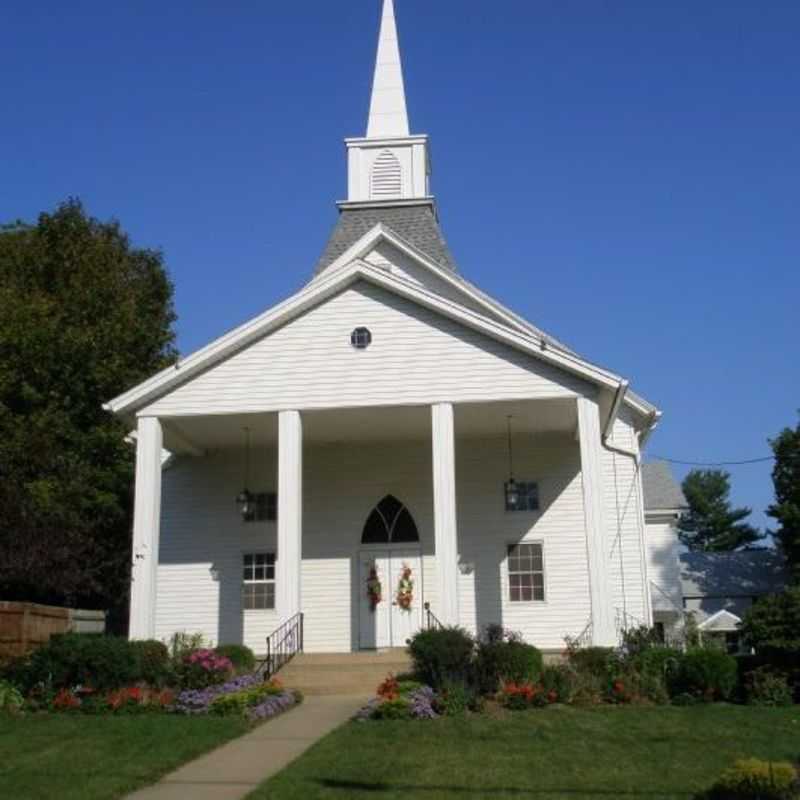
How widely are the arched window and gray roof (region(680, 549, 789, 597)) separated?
25350mm

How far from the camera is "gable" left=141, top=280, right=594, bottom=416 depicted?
20625 millimetres

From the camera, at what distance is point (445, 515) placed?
20.1m

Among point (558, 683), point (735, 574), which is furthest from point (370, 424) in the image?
point (735, 574)

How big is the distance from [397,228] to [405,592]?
11483mm

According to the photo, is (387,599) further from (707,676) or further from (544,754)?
(544,754)

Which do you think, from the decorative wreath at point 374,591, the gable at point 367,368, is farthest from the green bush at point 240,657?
the gable at point 367,368

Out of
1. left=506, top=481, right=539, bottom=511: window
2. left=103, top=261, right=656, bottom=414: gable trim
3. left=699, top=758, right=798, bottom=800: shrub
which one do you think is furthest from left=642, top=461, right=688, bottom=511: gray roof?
left=699, top=758, right=798, bottom=800: shrub

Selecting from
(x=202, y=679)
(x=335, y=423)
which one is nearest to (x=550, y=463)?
(x=335, y=423)

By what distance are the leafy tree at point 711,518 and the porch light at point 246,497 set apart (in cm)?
6503

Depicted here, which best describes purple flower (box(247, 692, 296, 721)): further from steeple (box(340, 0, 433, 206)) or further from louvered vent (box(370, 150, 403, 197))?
louvered vent (box(370, 150, 403, 197))

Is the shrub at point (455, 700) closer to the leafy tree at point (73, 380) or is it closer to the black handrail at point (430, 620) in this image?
the black handrail at point (430, 620)

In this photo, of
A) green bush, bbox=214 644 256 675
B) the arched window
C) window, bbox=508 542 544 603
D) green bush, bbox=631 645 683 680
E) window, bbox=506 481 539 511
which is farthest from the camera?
the arched window

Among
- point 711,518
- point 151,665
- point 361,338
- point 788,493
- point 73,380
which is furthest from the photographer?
point 711,518

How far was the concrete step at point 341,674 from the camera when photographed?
18.6m
